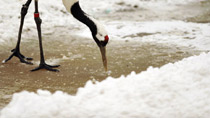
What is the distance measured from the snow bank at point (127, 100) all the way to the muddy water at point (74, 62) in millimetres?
960

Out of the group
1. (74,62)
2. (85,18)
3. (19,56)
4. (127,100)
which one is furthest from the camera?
(19,56)

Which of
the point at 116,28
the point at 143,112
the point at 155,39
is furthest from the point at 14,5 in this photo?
the point at 143,112

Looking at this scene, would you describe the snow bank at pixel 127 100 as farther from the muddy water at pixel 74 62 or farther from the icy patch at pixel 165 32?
the icy patch at pixel 165 32

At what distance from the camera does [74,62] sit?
582 cm

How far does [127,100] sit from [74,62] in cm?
266

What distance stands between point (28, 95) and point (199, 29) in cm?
547

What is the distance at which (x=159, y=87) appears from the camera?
11.3ft

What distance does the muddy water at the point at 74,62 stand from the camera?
15.7 feet

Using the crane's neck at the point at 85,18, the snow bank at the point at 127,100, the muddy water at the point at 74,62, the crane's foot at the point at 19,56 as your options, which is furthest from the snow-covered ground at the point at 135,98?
the crane's foot at the point at 19,56

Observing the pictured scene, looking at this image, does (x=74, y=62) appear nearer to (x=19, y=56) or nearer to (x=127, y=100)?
(x=19, y=56)

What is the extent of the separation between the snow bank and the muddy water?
37.8 inches

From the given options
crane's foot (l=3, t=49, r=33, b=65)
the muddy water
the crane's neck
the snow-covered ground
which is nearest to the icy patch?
Answer: the muddy water

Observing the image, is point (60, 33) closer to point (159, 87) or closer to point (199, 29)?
point (199, 29)

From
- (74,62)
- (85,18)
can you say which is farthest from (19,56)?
(85,18)
